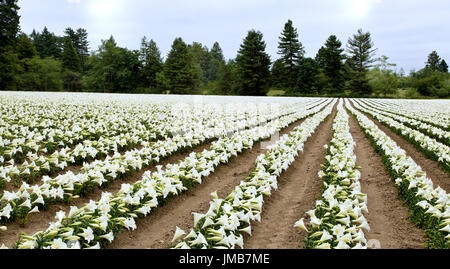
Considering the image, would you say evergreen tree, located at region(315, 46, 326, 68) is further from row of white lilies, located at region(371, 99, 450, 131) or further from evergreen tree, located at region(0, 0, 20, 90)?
evergreen tree, located at region(0, 0, 20, 90)

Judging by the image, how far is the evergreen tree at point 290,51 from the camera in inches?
2948

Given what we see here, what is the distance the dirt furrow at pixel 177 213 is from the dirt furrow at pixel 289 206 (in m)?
1.06

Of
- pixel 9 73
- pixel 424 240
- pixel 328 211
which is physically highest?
pixel 9 73

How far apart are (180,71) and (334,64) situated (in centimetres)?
3923

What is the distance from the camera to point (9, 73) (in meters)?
49.1

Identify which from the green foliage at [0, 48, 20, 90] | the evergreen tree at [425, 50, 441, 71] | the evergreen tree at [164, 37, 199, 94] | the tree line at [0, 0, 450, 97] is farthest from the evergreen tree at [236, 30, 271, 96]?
the evergreen tree at [425, 50, 441, 71]

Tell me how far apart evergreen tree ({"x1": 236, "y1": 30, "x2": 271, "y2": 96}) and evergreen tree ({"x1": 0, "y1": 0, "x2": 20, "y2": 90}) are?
44.4m

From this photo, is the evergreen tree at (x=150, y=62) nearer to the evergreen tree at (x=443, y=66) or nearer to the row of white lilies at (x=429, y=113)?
the row of white lilies at (x=429, y=113)

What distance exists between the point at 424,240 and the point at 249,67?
65.8 m

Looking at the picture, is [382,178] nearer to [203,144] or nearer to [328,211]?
[328,211]

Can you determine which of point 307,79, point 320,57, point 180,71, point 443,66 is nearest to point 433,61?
point 443,66

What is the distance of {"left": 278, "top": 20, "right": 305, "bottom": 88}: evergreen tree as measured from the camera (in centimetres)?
7488

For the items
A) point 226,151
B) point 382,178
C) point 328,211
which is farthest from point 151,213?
point 382,178
